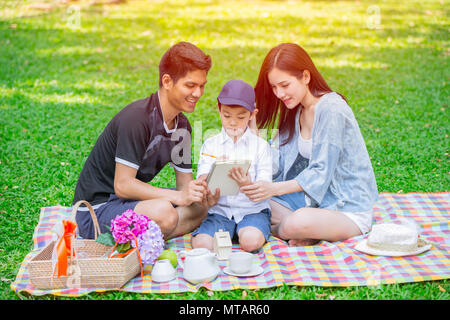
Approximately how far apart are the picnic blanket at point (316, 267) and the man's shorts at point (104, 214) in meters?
0.39

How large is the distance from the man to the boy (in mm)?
176

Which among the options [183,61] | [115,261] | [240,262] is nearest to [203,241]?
[240,262]

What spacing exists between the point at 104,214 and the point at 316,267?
5.31 feet

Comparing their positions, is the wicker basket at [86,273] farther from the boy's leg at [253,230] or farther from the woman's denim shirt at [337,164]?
the woman's denim shirt at [337,164]

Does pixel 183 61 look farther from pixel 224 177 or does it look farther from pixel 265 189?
pixel 265 189

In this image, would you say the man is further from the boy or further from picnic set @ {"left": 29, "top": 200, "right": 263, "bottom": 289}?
picnic set @ {"left": 29, "top": 200, "right": 263, "bottom": 289}

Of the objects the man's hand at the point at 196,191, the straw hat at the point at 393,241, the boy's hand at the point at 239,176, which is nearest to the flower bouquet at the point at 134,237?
the man's hand at the point at 196,191

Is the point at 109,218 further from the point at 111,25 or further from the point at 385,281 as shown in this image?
the point at 111,25

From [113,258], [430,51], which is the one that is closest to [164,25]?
[430,51]

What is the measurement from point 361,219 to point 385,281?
705 millimetres

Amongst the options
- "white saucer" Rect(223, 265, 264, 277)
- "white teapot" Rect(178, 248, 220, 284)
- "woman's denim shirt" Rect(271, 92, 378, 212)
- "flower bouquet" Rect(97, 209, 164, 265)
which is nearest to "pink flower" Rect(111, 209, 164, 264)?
"flower bouquet" Rect(97, 209, 164, 265)

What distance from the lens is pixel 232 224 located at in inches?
163

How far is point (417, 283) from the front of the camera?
346cm

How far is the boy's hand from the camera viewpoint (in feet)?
12.4
